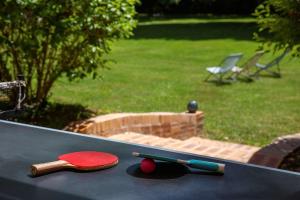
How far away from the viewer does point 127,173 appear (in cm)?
190

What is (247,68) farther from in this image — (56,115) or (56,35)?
(56,35)

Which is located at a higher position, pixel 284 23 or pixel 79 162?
pixel 284 23

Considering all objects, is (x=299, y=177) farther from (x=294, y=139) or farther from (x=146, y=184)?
(x=294, y=139)

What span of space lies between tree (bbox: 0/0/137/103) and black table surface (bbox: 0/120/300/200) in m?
4.16

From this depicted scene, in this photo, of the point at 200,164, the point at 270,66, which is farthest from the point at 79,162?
the point at 270,66

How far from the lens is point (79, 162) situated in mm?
1952

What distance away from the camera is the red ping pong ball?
73.9 inches

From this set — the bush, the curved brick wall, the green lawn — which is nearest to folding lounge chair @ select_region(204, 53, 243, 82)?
the green lawn

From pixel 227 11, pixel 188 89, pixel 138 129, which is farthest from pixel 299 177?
pixel 227 11

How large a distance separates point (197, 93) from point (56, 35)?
13.6 ft

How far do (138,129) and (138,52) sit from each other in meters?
9.89

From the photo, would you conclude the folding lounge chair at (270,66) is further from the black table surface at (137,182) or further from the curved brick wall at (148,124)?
the black table surface at (137,182)

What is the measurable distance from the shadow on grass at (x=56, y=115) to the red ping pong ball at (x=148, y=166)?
447cm

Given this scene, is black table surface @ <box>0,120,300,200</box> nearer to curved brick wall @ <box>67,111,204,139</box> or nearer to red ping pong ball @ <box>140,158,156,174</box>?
red ping pong ball @ <box>140,158,156,174</box>
